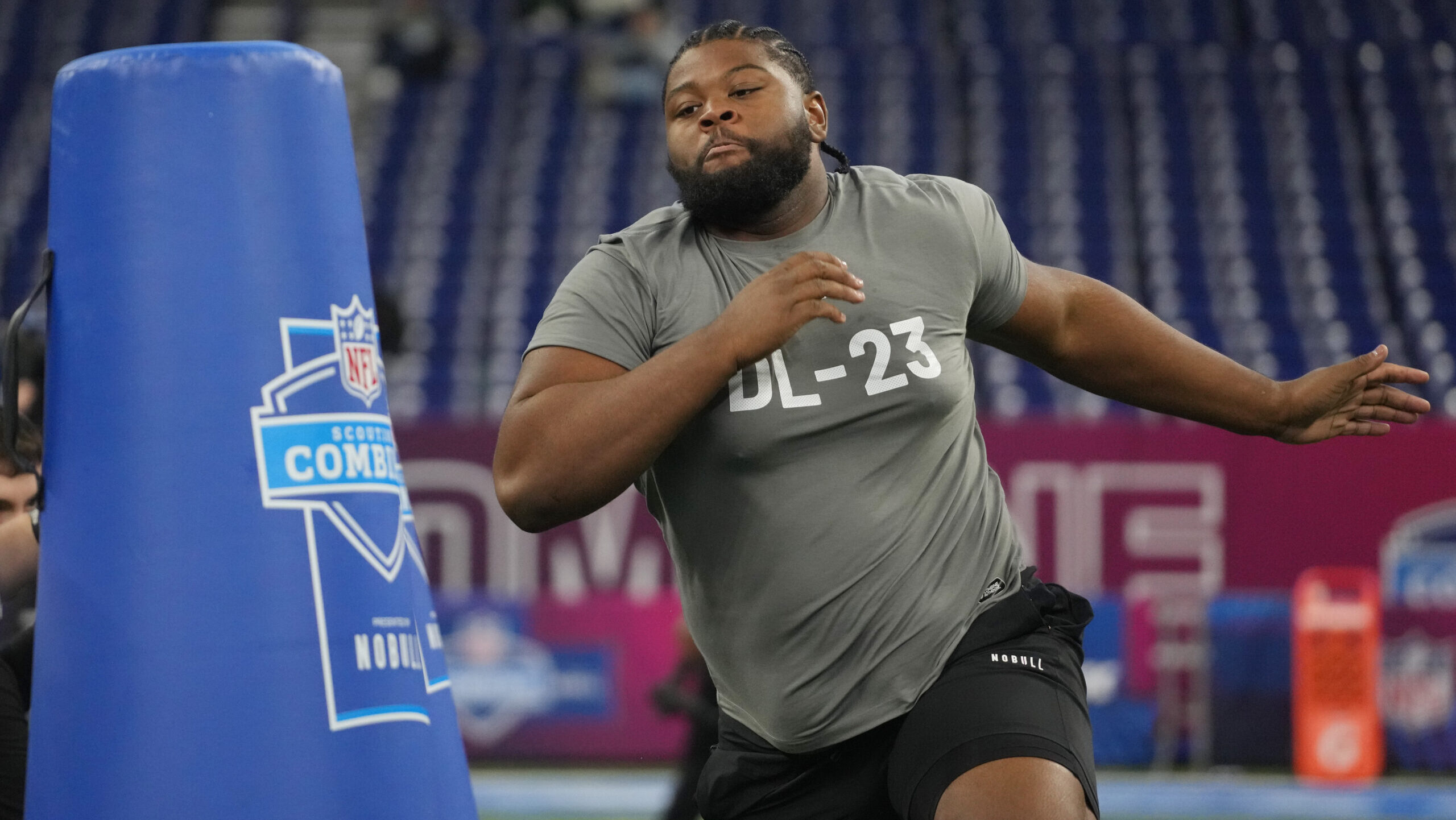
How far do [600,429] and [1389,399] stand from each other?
1.64 metres

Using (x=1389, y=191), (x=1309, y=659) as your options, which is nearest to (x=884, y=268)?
(x=1309, y=659)

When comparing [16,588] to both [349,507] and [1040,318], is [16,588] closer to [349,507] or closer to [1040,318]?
[349,507]

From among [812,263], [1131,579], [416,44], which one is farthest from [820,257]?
[416,44]

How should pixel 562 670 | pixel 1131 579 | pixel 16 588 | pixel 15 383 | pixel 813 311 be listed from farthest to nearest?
1. pixel 1131 579
2. pixel 562 670
3. pixel 16 588
4. pixel 15 383
5. pixel 813 311

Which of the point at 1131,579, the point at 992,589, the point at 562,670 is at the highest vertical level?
the point at 992,589

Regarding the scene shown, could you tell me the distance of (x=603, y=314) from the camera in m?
2.92

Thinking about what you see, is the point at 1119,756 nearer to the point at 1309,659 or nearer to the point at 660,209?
the point at 1309,659

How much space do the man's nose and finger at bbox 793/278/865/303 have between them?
46 cm

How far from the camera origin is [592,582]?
10836 mm

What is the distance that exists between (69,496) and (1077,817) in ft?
5.51

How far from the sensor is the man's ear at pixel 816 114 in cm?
324

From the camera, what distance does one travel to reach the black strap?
9.55ft

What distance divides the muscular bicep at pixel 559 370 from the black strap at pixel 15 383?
2.61ft

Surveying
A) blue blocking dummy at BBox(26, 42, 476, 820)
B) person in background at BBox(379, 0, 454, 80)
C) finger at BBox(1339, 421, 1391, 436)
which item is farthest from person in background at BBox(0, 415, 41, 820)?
person in background at BBox(379, 0, 454, 80)
